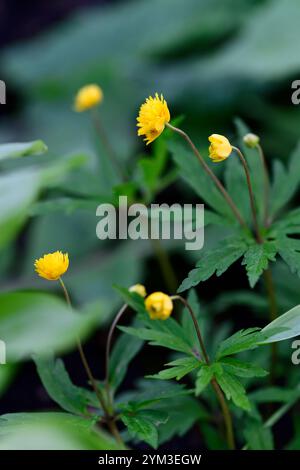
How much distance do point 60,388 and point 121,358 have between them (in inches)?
4.1

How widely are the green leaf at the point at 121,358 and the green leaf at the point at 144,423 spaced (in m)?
0.08

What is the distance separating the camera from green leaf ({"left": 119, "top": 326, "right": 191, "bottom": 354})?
868 mm

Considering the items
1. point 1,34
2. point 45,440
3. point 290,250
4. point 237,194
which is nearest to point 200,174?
point 237,194

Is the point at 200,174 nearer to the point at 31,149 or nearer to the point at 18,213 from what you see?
the point at 31,149

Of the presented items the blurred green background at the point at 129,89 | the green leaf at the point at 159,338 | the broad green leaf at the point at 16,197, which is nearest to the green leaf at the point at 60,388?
the green leaf at the point at 159,338

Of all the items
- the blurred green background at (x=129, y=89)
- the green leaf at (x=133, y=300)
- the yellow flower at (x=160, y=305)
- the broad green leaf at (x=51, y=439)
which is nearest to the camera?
the broad green leaf at (x=51, y=439)

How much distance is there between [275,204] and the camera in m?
1.09

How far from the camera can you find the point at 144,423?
34.3 inches

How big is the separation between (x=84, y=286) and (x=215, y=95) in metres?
0.78

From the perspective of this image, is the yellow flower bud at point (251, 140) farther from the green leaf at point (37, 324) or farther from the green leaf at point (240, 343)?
the green leaf at point (37, 324)

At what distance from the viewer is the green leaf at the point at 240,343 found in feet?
2.75

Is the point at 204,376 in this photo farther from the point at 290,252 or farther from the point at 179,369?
the point at 290,252

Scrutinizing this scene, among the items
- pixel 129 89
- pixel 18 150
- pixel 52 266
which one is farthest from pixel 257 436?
pixel 129 89

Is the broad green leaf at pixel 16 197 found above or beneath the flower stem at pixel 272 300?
above
